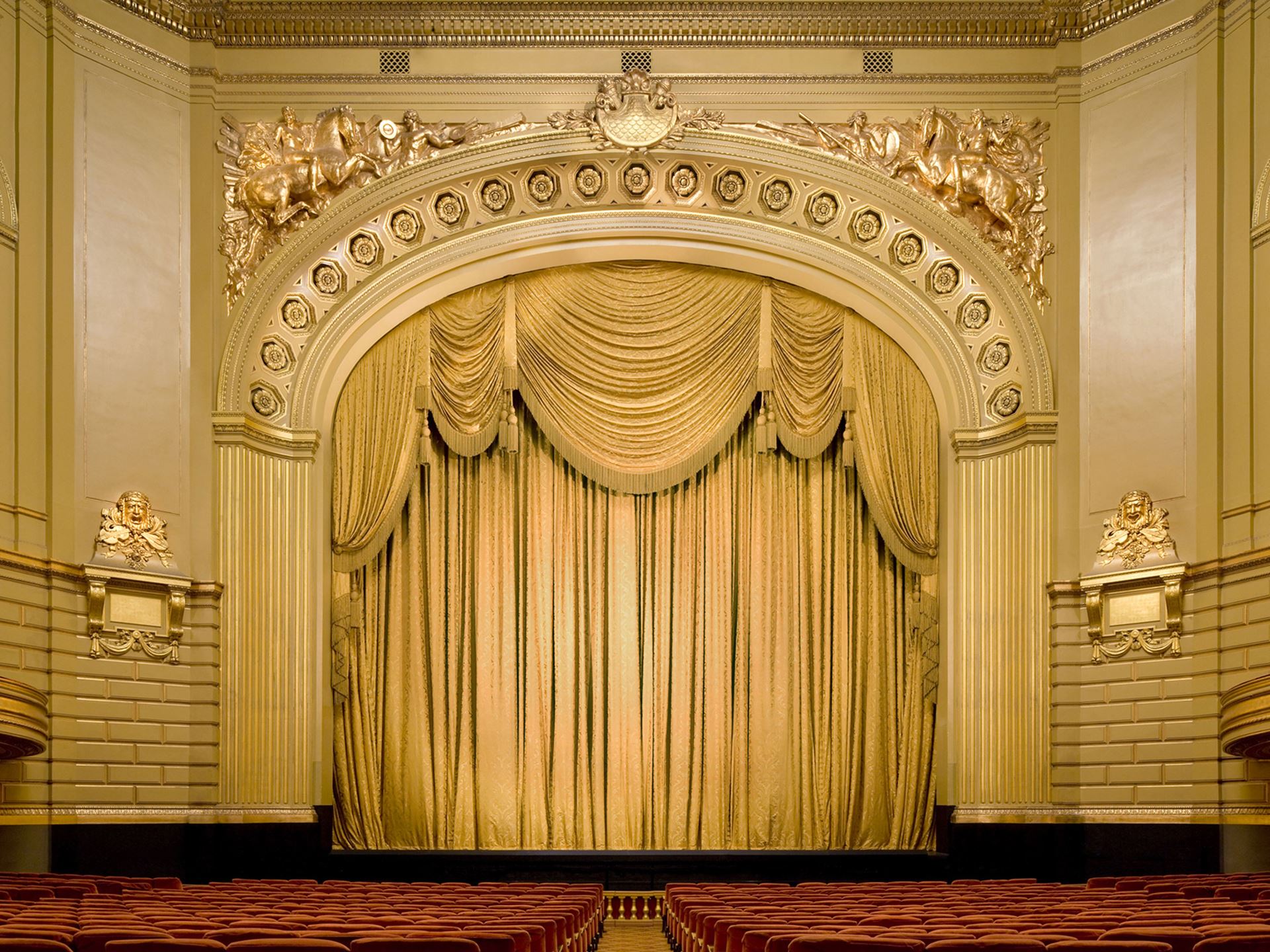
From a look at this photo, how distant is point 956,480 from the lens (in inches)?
516

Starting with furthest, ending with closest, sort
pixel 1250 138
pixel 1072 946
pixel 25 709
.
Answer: pixel 1250 138
pixel 25 709
pixel 1072 946

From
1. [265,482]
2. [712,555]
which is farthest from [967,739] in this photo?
[265,482]

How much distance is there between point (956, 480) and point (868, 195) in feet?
8.09

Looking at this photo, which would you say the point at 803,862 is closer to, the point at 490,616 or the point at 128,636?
the point at 490,616

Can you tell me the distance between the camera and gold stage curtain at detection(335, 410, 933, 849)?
531 inches

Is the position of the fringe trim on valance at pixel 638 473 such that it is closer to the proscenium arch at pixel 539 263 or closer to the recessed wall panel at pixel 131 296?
the proscenium arch at pixel 539 263

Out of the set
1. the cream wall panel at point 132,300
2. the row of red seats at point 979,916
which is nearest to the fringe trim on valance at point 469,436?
the cream wall panel at point 132,300

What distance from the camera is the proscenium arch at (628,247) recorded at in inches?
508

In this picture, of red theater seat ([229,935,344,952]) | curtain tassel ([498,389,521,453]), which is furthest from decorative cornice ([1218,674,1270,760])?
red theater seat ([229,935,344,952])

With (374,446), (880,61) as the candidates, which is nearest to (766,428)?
(880,61)

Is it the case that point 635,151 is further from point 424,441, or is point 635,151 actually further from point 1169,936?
point 1169,936

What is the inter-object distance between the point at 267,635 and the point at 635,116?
516 centimetres

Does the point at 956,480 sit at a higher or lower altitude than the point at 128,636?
higher

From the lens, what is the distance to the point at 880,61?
13141 millimetres
